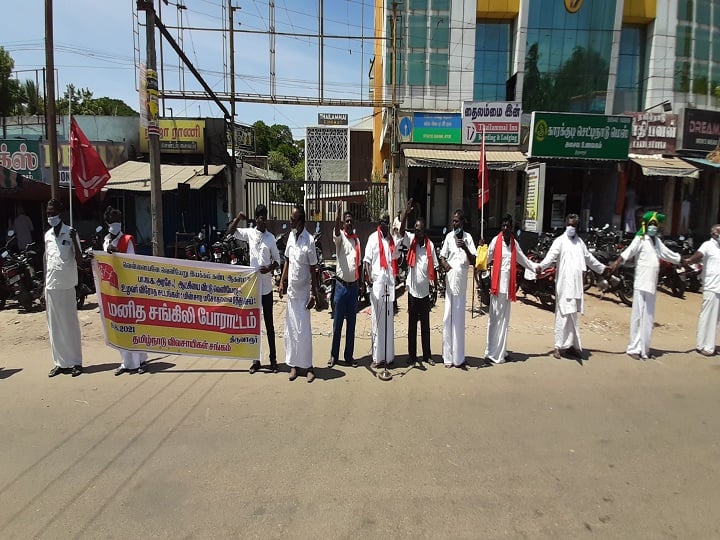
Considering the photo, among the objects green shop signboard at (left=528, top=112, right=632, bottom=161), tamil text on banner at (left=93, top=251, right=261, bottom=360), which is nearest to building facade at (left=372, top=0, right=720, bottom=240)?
green shop signboard at (left=528, top=112, right=632, bottom=161)

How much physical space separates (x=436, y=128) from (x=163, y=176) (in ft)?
28.4

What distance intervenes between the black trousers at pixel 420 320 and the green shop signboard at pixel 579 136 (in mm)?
10621

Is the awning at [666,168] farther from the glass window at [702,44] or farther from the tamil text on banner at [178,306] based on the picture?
the tamil text on banner at [178,306]

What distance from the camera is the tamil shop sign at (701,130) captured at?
51.1 feet

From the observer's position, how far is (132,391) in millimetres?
5168

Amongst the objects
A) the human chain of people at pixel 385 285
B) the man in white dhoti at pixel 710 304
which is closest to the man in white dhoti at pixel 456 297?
the human chain of people at pixel 385 285

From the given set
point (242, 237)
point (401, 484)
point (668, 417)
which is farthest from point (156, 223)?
point (668, 417)

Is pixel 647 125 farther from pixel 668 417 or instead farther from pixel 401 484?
pixel 401 484

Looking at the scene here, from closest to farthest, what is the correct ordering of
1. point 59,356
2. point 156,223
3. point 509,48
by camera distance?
point 59,356
point 156,223
point 509,48

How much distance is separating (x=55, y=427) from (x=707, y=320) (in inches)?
318

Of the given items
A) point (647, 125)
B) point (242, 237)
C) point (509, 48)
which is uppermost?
point (509, 48)

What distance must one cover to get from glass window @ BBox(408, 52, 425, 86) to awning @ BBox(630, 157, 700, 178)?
7.45 meters

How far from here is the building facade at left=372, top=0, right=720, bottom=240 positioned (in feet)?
49.4

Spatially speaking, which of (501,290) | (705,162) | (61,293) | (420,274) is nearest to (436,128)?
(705,162)
